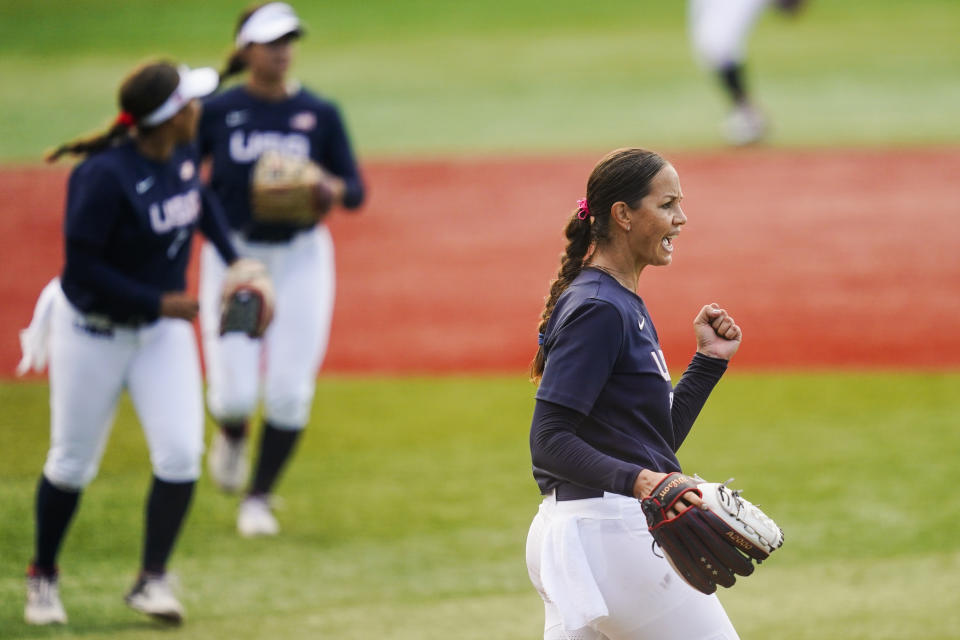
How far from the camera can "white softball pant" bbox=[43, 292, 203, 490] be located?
16.6ft

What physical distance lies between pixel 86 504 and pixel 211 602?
1.56 meters

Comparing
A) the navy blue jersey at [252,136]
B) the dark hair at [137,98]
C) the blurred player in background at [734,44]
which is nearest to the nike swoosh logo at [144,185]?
the dark hair at [137,98]

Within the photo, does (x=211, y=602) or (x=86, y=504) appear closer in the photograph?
(x=211, y=602)

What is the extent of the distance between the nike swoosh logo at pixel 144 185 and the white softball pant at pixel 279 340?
49.1 inches

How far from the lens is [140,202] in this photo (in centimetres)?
493

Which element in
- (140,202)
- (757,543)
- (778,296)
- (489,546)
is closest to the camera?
(757,543)

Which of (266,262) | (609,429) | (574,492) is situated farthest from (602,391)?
(266,262)

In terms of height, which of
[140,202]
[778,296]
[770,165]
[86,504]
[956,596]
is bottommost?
[86,504]

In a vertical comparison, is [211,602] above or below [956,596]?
below

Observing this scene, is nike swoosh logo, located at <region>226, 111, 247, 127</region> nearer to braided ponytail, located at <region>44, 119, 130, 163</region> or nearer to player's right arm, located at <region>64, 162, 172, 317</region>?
braided ponytail, located at <region>44, 119, 130, 163</region>

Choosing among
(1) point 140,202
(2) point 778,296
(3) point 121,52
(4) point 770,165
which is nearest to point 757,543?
(1) point 140,202

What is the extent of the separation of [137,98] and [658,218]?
7.96 feet

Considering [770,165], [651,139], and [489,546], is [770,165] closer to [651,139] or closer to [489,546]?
[651,139]

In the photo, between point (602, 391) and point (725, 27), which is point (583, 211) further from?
point (725, 27)
